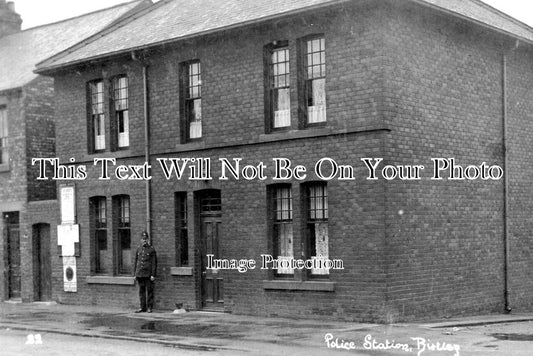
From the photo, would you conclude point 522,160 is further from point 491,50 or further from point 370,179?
point 370,179

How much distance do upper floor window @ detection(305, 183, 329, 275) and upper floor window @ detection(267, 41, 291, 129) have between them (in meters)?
1.70

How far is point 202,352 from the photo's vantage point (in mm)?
13836

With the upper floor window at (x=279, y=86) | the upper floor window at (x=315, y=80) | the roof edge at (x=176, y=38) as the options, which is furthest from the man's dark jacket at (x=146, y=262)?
the upper floor window at (x=315, y=80)

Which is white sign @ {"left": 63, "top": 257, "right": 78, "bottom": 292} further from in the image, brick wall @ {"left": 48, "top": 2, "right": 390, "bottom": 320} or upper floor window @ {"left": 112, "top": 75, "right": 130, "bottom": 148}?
upper floor window @ {"left": 112, "top": 75, "right": 130, "bottom": 148}

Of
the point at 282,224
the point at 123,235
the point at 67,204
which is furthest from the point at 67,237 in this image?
the point at 282,224

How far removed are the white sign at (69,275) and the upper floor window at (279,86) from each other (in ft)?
26.7

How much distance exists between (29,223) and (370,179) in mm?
12195

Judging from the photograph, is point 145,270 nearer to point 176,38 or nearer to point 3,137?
point 176,38

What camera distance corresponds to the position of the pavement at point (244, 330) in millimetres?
14289

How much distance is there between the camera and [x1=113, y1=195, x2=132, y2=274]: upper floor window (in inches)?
888

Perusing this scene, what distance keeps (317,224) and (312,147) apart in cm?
172

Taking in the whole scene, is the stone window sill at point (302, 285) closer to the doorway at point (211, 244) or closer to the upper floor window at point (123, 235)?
the doorway at point (211, 244)

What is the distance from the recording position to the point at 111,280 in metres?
22.6

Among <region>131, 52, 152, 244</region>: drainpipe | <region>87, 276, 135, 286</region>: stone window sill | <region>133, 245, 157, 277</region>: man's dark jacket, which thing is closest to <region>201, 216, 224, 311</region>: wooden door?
<region>133, 245, 157, 277</region>: man's dark jacket
